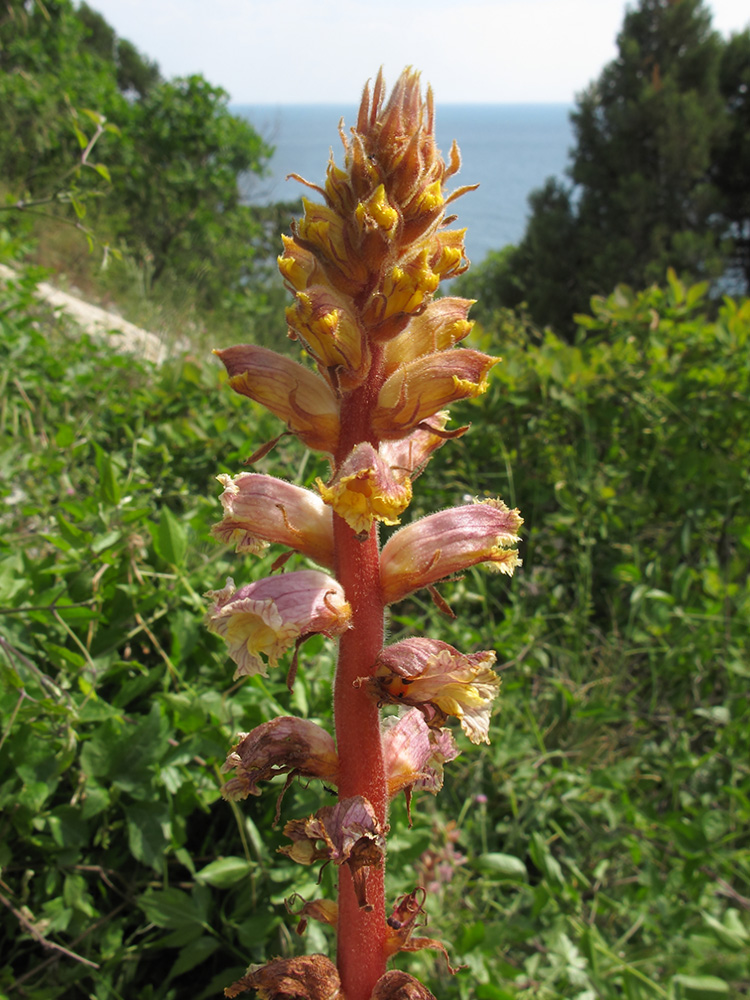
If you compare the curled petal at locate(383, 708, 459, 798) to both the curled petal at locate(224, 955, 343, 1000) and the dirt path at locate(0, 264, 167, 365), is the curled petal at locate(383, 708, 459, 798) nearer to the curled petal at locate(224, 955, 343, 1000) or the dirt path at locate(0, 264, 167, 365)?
the curled petal at locate(224, 955, 343, 1000)

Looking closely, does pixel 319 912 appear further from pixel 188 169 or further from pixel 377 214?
pixel 188 169

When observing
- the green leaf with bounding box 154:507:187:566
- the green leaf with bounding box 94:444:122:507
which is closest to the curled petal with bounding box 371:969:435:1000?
the green leaf with bounding box 154:507:187:566

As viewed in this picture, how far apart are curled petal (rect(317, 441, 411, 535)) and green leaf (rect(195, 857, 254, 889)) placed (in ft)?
3.76

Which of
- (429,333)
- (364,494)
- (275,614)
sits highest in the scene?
(429,333)

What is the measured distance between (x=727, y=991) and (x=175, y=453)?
299 cm

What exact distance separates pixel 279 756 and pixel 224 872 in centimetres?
75

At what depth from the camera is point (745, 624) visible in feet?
10.8

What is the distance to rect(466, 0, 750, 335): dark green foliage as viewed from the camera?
17062 millimetres

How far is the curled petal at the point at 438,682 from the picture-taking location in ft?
4.02

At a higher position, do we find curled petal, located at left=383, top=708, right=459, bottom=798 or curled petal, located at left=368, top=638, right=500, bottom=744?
curled petal, located at left=368, top=638, right=500, bottom=744

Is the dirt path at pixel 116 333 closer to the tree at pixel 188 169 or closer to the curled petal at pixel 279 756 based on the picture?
the curled petal at pixel 279 756

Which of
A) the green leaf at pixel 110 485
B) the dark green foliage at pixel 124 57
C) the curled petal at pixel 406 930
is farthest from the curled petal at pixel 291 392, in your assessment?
the dark green foliage at pixel 124 57

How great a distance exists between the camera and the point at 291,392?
132 centimetres

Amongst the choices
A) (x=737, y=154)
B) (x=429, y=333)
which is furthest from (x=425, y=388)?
(x=737, y=154)
